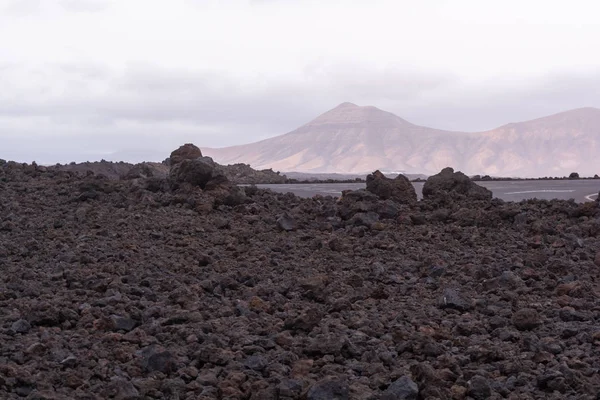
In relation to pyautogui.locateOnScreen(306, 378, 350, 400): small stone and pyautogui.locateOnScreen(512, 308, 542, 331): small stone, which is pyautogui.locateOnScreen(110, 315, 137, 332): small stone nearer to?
pyautogui.locateOnScreen(306, 378, 350, 400): small stone

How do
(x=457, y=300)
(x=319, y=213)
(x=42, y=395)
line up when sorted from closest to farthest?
(x=42, y=395) → (x=457, y=300) → (x=319, y=213)

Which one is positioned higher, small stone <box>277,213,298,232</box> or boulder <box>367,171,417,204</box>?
boulder <box>367,171,417,204</box>

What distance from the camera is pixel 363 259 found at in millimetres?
8570

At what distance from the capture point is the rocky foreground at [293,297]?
463 cm

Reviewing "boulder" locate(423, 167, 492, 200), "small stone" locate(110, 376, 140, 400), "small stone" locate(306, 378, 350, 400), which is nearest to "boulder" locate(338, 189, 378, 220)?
"boulder" locate(423, 167, 492, 200)

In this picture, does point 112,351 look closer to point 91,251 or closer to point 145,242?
point 91,251

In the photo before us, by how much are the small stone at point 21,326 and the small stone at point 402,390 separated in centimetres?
266

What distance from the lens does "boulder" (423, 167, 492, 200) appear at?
12.9 m

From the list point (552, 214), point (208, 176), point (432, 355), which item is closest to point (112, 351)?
point (432, 355)

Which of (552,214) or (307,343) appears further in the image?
(552,214)

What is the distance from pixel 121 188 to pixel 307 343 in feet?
26.8

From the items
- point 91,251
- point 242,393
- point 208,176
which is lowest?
point 242,393

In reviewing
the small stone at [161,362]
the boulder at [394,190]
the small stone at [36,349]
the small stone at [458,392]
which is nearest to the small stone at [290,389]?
the small stone at [161,362]

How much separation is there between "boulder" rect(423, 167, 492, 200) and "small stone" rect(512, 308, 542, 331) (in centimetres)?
671
